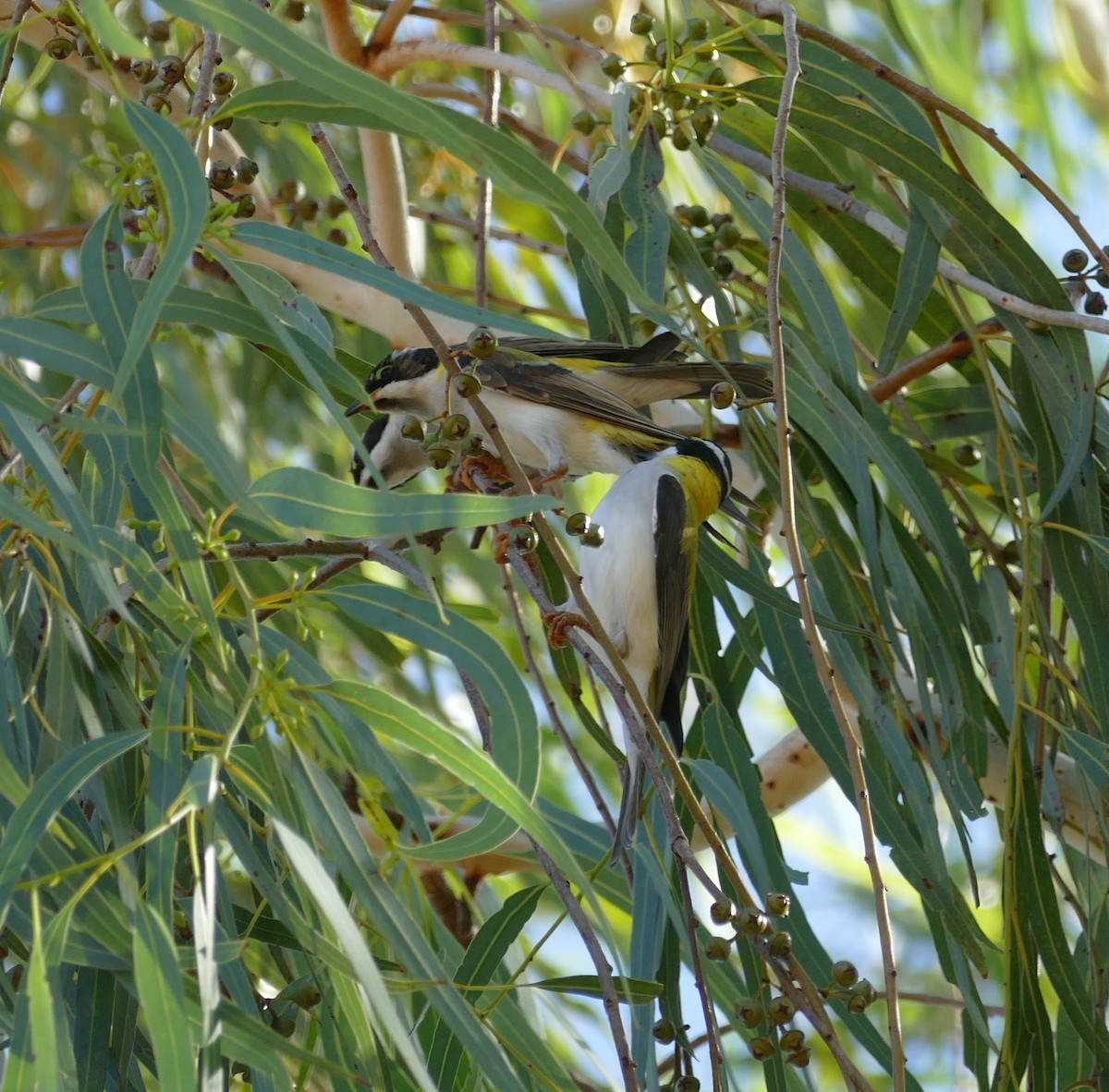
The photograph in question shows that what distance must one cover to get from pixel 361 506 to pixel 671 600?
1.29m

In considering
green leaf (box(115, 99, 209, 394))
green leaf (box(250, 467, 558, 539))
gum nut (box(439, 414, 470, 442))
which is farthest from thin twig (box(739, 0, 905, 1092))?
green leaf (box(115, 99, 209, 394))

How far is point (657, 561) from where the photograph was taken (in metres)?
2.54

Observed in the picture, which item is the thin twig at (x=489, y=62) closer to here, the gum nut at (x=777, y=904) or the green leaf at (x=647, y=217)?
the green leaf at (x=647, y=217)

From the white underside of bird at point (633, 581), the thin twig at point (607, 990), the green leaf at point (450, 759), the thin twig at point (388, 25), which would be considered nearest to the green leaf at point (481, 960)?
the thin twig at point (607, 990)

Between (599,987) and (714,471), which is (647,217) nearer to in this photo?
(714,471)

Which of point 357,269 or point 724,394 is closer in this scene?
point 357,269

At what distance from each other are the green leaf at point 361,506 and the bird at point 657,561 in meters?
1.21

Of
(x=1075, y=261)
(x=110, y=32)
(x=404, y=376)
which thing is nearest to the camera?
(x=110, y=32)

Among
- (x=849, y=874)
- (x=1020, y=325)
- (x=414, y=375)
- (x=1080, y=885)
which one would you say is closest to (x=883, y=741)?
(x=1080, y=885)

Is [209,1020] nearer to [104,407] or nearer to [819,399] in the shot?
[104,407]

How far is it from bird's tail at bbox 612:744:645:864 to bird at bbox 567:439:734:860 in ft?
1.21

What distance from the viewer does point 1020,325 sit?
2.15 meters

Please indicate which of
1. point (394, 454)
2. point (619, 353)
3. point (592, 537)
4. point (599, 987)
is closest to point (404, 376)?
point (394, 454)

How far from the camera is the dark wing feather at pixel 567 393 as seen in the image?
2617 millimetres
